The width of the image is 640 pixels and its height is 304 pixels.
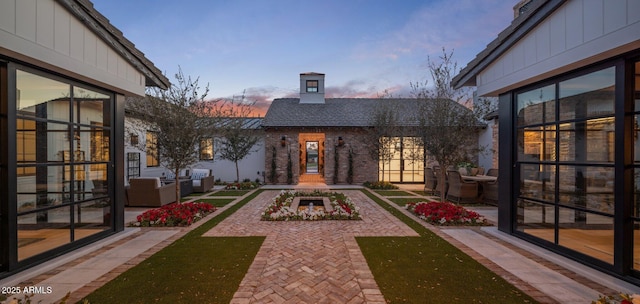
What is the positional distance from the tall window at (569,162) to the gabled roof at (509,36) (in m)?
1.08

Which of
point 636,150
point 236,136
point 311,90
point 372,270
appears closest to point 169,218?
point 372,270

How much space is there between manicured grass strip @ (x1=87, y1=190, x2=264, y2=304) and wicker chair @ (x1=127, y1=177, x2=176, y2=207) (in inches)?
170

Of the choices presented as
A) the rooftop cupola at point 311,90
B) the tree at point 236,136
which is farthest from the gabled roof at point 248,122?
the rooftop cupola at point 311,90

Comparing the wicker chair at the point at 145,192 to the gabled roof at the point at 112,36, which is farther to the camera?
the wicker chair at the point at 145,192

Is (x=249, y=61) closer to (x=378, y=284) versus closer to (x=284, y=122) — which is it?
(x=284, y=122)

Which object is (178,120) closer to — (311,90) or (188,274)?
(188,274)

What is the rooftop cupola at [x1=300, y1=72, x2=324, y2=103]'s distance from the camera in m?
17.3

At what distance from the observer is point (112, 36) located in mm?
4887

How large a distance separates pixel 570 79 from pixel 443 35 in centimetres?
841

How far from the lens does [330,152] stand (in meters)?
14.9

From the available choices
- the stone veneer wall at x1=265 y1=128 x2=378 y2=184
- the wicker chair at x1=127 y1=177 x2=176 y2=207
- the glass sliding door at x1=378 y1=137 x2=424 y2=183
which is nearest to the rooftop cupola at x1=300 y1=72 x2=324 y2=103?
the stone veneer wall at x1=265 y1=128 x2=378 y2=184

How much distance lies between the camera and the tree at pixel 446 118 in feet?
22.3

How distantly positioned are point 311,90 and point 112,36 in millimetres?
13263

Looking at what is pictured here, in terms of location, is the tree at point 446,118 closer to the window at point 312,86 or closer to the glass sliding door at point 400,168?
the glass sliding door at point 400,168
